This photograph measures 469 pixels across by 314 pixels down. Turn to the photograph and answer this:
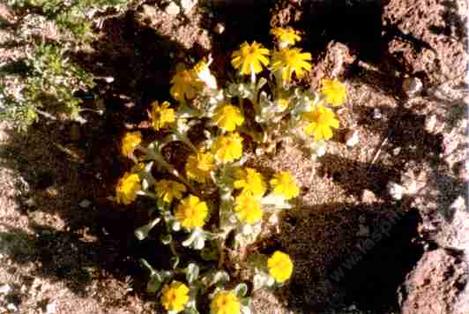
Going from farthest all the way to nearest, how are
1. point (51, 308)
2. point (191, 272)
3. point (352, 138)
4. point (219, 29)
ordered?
1. point (219, 29)
2. point (352, 138)
3. point (51, 308)
4. point (191, 272)

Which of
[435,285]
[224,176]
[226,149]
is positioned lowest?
[435,285]

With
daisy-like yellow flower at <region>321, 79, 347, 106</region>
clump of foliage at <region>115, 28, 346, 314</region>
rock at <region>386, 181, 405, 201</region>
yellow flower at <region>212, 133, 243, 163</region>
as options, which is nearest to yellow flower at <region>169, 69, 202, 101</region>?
clump of foliage at <region>115, 28, 346, 314</region>

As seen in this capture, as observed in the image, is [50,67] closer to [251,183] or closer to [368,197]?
[251,183]

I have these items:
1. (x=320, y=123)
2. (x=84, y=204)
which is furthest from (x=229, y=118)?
(x=84, y=204)

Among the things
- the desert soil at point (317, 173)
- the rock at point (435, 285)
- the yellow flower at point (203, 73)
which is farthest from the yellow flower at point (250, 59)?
the rock at point (435, 285)

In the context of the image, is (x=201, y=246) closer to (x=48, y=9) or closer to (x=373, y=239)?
(x=373, y=239)
